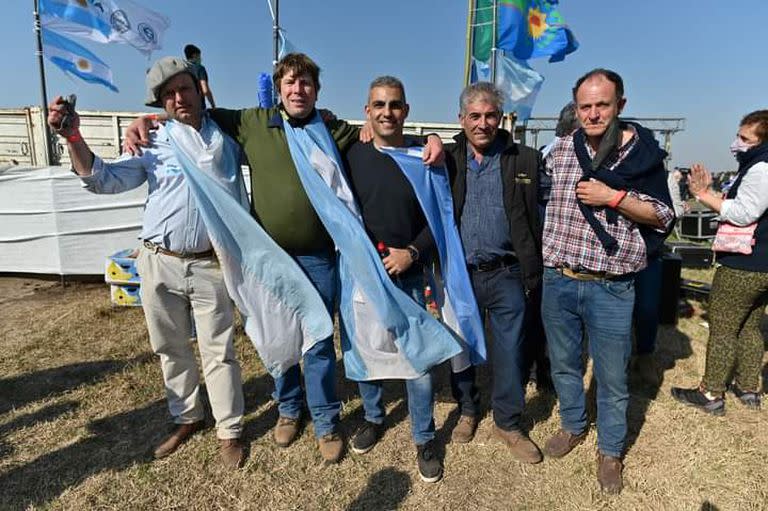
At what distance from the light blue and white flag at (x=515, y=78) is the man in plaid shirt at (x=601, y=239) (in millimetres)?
6252

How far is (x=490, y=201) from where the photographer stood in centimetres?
244

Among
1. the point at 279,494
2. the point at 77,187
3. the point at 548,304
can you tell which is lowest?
the point at 279,494

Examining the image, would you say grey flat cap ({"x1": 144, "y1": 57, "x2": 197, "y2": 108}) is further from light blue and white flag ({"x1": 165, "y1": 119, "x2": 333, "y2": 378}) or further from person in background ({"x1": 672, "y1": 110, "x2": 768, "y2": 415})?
person in background ({"x1": 672, "y1": 110, "x2": 768, "y2": 415})

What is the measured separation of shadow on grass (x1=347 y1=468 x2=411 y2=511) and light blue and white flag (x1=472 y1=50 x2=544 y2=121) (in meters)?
7.02

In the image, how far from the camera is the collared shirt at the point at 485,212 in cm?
243

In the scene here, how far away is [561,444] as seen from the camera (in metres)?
2.70

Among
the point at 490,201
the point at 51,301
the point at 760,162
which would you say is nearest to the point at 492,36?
the point at 760,162

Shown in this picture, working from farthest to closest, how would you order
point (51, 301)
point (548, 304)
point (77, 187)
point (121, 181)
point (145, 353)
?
point (77, 187)
point (51, 301)
point (145, 353)
point (548, 304)
point (121, 181)

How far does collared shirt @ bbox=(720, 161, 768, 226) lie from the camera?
2699 millimetres

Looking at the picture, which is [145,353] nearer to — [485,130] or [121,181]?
[121,181]

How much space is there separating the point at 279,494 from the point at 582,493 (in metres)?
1.58

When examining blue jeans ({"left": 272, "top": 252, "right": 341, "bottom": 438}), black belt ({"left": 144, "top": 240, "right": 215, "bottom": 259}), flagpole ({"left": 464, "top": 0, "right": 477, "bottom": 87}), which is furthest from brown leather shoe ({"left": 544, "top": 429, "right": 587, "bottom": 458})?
flagpole ({"left": 464, "top": 0, "right": 477, "bottom": 87})

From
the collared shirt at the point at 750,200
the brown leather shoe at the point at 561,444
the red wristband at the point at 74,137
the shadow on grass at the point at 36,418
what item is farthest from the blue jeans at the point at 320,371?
the collared shirt at the point at 750,200

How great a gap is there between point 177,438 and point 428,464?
4.93 feet
